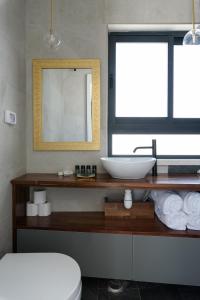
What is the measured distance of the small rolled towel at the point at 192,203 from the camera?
59.7 inches

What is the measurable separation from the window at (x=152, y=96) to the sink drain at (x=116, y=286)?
1.05 m

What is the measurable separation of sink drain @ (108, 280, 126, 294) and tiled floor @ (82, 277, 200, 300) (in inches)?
0.9

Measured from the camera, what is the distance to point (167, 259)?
1.50 m

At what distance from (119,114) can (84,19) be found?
87 cm

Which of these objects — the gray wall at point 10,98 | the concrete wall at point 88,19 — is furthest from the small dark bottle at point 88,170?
the concrete wall at point 88,19

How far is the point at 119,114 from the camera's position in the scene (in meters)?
2.11

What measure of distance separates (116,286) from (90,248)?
1.22 feet

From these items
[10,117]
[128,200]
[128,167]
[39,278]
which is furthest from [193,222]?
[10,117]

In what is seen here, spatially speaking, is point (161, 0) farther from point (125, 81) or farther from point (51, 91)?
point (51, 91)

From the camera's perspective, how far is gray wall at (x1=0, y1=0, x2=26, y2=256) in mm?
1491

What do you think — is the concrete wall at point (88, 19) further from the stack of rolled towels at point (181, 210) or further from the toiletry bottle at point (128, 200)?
the stack of rolled towels at point (181, 210)

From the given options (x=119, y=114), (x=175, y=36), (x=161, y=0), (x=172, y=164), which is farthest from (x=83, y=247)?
(x=161, y=0)

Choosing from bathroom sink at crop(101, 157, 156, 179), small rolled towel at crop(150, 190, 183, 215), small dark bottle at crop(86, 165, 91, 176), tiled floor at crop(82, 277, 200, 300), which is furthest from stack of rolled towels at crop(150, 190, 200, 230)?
small dark bottle at crop(86, 165, 91, 176)

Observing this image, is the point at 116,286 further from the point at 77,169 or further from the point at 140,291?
the point at 77,169
